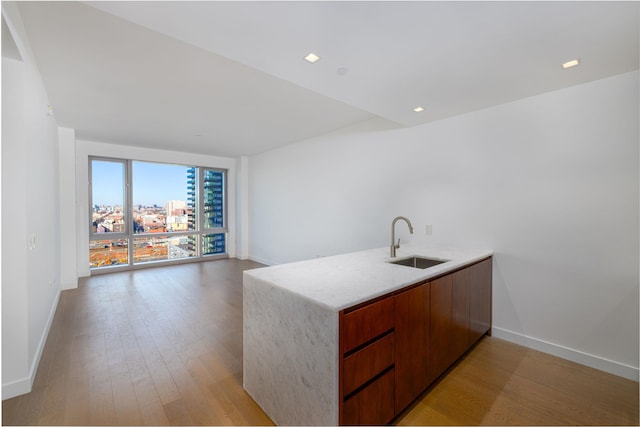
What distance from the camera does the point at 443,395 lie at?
1953mm

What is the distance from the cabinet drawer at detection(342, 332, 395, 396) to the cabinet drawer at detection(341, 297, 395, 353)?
0.05 meters

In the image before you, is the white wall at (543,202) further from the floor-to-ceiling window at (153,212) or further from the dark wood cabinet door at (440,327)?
the floor-to-ceiling window at (153,212)

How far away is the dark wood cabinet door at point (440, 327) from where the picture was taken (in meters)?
1.93

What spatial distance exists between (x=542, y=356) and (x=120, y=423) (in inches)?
132

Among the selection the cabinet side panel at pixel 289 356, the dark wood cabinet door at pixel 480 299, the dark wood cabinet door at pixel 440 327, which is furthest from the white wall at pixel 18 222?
the dark wood cabinet door at pixel 480 299

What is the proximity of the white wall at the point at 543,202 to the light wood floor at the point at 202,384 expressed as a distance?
0.33m

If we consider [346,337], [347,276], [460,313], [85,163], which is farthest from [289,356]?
[85,163]

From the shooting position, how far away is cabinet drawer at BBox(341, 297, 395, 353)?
1.33 metres

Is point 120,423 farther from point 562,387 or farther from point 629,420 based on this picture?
point 629,420

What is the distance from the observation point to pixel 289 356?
1543mm

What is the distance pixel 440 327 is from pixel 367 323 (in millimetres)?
906

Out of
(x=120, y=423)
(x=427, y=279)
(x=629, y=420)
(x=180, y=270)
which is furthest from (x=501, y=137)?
(x=180, y=270)

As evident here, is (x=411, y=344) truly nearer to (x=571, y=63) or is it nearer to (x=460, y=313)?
(x=460, y=313)

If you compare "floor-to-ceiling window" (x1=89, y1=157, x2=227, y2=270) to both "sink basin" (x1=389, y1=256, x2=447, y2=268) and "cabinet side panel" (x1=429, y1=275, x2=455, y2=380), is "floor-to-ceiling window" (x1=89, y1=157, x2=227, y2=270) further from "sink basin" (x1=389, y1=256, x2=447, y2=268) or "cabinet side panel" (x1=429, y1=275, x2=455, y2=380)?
"cabinet side panel" (x1=429, y1=275, x2=455, y2=380)
